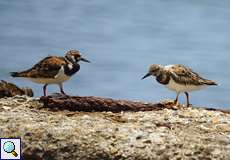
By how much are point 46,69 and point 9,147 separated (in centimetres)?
429

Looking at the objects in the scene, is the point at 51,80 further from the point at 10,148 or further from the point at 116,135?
the point at 10,148

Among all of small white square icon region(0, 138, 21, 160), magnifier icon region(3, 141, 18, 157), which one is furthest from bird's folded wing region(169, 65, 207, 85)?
magnifier icon region(3, 141, 18, 157)

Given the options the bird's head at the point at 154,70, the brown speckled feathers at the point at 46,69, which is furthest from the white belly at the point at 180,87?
the brown speckled feathers at the point at 46,69

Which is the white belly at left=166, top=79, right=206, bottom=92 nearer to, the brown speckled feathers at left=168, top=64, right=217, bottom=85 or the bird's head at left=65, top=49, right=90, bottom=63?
the brown speckled feathers at left=168, top=64, right=217, bottom=85

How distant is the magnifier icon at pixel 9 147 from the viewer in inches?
420

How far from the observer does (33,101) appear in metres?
13.2

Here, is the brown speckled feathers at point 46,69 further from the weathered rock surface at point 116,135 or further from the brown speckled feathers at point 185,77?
the weathered rock surface at point 116,135

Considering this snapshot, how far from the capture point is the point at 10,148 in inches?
420

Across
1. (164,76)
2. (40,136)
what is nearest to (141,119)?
(40,136)

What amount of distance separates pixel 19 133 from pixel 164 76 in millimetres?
4434

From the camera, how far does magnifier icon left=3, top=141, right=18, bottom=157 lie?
10673 millimetres

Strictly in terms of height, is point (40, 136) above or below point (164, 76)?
below

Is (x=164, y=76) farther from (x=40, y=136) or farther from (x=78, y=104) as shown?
(x=40, y=136)

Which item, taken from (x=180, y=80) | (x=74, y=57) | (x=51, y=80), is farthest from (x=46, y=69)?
(x=180, y=80)
